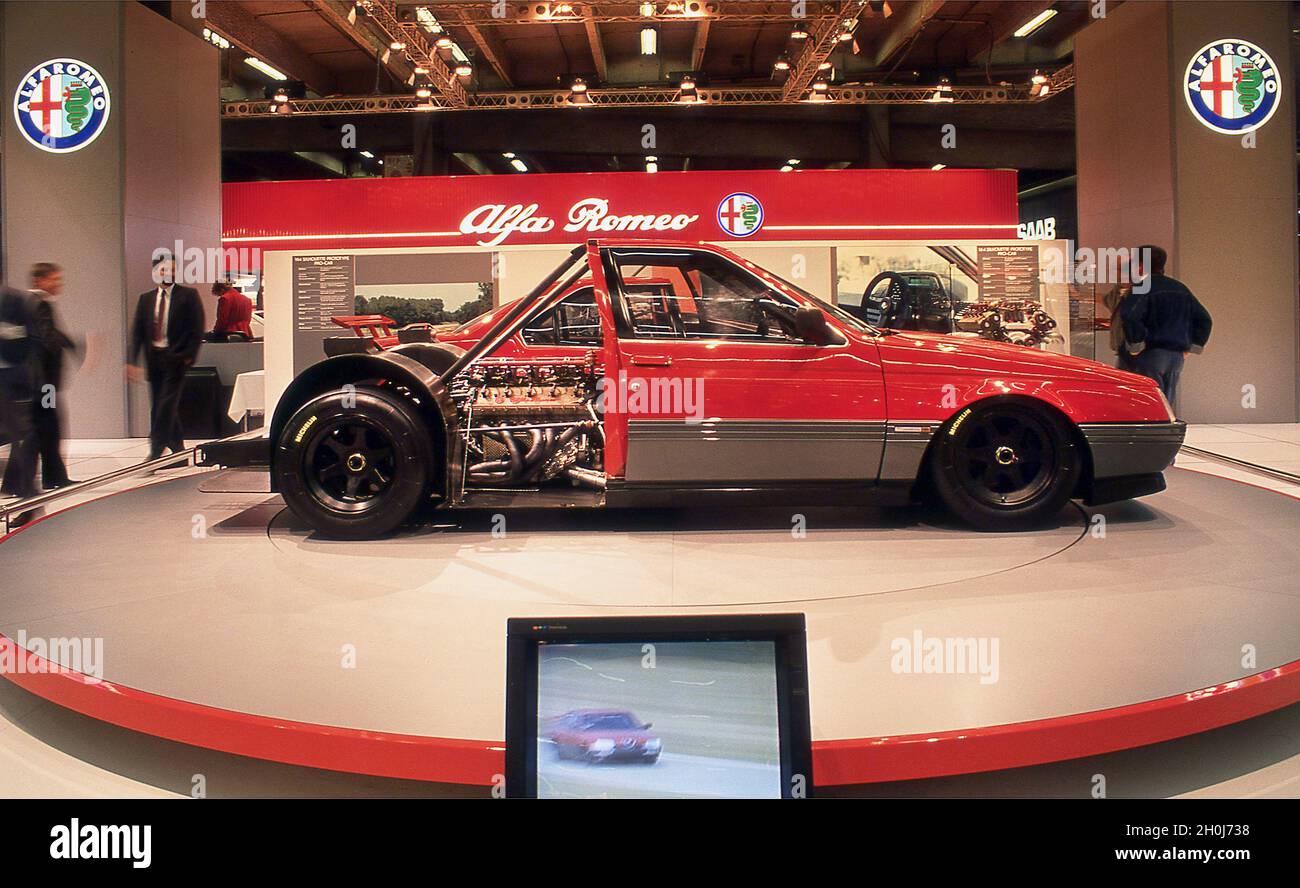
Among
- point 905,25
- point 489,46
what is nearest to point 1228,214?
point 905,25

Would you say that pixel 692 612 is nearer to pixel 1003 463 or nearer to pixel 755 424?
pixel 755 424

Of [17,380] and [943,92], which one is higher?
[943,92]

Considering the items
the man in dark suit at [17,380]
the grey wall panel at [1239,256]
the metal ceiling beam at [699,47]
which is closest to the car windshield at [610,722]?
the man in dark suit at [17,380]

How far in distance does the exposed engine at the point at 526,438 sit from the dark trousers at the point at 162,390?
329cm

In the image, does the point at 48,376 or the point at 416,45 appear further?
the point at 416,45

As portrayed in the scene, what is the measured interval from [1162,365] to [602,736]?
6.56m

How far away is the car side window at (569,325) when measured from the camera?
4.71 metres

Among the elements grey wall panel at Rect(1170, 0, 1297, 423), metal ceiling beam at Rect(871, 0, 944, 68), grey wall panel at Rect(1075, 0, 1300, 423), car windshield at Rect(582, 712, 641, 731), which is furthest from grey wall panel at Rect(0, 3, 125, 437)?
grey wall panel at Rect(1170, 0, 1297, 423)

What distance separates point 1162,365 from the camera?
7.05 metres
